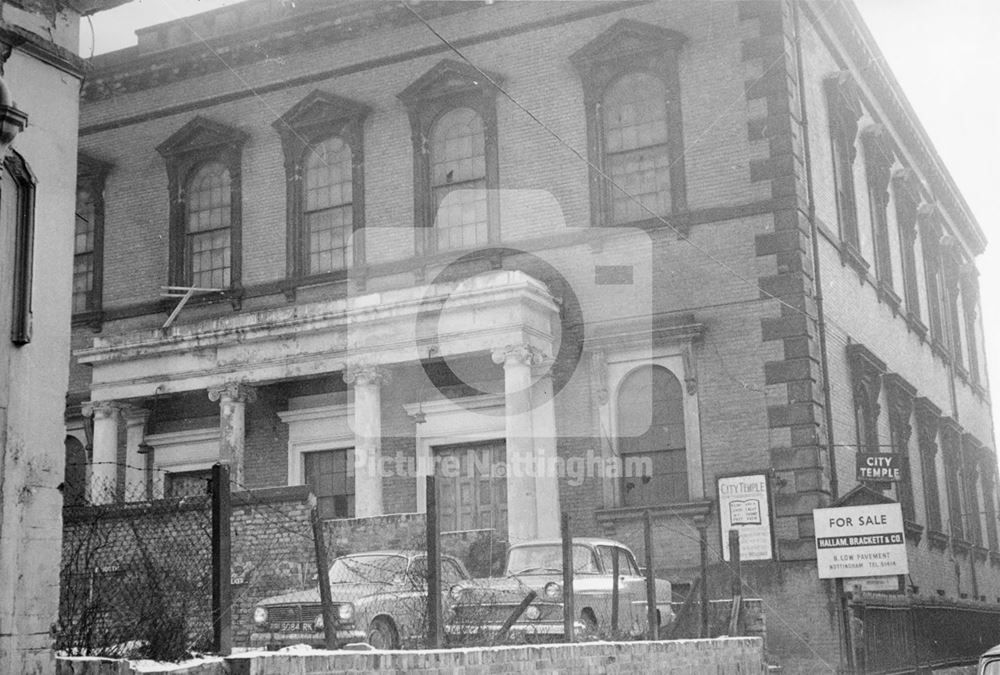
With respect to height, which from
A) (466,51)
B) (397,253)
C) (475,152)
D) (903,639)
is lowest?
(903,639)

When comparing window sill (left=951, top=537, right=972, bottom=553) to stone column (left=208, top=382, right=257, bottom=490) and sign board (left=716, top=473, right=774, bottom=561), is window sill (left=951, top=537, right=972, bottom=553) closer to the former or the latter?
sign board (left=716, top=473, right=774, bottom=561)

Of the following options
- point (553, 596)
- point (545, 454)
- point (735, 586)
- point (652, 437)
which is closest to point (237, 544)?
point (553, 596)

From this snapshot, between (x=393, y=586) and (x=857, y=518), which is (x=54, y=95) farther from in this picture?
(x=857, y=518)

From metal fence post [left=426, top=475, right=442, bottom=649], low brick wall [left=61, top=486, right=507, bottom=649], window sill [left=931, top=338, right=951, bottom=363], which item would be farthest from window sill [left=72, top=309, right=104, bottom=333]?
metal fence post [left=426, top=475, right=442, bottom=649]

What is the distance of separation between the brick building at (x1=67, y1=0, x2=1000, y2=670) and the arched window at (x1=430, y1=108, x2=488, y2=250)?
0.06 metres

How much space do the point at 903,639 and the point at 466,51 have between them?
13287 millimetres

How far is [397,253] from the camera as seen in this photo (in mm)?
24953

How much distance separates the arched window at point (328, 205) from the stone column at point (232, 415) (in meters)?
3.18

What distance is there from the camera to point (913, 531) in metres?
26.2

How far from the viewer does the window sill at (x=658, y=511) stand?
21375 mm

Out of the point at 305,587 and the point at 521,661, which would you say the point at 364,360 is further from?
the point at 521,661

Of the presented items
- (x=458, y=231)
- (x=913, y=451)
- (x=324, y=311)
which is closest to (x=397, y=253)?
(x=458, y=231)

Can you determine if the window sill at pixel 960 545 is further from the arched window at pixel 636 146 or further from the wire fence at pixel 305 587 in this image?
the arched window at pixel 636 146

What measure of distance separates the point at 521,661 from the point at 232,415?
14009 millimetres
